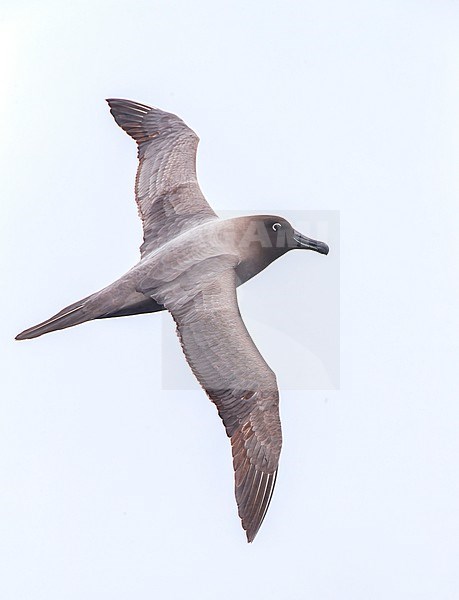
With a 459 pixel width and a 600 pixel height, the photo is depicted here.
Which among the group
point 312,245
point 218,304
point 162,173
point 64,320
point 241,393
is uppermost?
point 162,173

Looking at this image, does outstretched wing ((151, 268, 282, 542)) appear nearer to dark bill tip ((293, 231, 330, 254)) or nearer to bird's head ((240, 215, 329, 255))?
bird's head ((240, 215, 329, 255))

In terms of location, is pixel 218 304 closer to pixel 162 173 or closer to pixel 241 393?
pixel 241 393

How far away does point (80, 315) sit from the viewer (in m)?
10.1

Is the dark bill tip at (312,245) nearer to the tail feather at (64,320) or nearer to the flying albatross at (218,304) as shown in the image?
the flying albatross at (218,304)

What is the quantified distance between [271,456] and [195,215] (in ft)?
6.56

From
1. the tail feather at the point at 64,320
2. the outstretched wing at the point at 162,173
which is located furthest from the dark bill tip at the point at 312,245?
the tail feather at the point at 64,320

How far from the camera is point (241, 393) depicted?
9.70 m

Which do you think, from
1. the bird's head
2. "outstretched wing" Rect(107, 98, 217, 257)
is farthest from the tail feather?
the bird's head

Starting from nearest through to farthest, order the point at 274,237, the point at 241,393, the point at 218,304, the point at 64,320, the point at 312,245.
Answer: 1. the point at 241,393
2. the point at 218,304
3. the point at 64,320
4. the point at 274,237
5. the point at 312,245

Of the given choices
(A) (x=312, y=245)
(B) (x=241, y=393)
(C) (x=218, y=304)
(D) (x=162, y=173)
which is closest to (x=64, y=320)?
(C) (x=218, y=304)

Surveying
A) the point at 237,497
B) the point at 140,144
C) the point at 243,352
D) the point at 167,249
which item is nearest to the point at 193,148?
the point at 140,144

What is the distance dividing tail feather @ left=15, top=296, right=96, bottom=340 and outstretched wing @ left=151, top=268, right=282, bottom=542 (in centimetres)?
77

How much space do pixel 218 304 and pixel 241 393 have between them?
637 millimetres

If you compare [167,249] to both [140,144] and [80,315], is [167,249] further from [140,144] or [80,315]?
[140,144]
